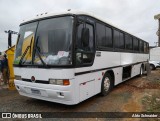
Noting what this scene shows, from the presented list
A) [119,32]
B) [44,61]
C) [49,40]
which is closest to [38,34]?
[49,40]

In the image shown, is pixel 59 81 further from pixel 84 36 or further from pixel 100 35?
pixel 100 35

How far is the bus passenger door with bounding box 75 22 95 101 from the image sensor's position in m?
5.06

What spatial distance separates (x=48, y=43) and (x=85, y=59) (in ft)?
3.93

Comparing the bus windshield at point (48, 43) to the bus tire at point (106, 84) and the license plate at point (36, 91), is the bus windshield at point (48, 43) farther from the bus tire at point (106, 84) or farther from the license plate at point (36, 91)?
the bus tire at point (106, 84)

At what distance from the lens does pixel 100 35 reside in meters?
6.52

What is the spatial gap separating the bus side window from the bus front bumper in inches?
33.9

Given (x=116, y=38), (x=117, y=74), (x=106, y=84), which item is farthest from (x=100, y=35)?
(x=117, y=74)

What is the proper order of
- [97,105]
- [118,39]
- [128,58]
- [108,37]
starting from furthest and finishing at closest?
[128,58] < [118,39] < [108,37] < [97,105]

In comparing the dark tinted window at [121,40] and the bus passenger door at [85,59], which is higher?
the dark tinted window at [121,40]

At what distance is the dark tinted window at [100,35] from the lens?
250 inches

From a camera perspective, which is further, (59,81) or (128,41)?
(128,41)

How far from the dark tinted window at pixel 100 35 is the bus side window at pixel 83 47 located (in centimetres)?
69

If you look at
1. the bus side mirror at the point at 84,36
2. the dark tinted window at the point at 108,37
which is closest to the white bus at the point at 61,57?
the bus side mirror at the point at 84,36

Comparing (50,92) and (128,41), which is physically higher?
(128,41)
